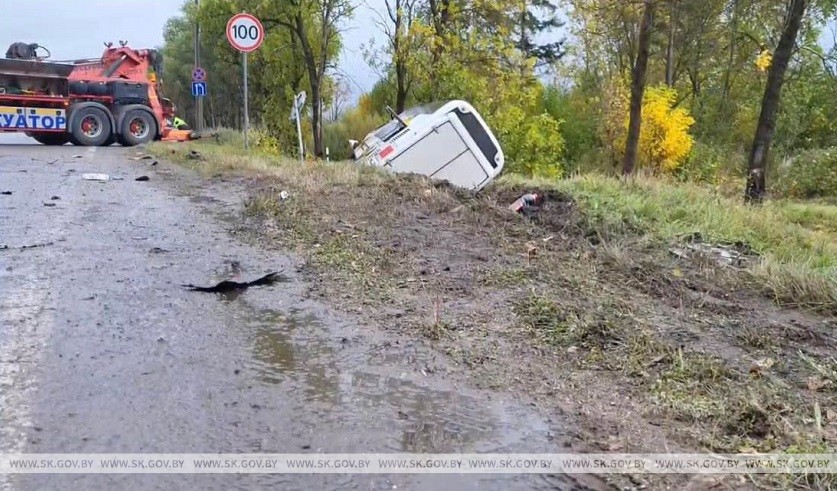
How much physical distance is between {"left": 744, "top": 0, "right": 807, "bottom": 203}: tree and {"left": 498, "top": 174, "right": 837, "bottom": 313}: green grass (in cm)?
430

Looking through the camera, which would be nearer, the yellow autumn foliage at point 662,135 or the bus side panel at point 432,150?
the bus side panel at point 432,150

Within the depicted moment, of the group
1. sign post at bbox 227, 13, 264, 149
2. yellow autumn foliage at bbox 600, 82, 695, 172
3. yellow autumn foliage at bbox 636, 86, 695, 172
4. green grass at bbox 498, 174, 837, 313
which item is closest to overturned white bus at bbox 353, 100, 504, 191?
green grass at bbox 498, 174, 837, 313

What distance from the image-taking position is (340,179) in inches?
383

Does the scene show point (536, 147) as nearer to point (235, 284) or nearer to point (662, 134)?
point (662, 134)

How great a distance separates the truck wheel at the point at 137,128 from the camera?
21.2 metres

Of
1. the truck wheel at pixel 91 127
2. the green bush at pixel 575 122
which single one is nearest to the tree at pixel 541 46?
the green bush at pixel 575 122

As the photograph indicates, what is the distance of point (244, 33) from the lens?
13406mm

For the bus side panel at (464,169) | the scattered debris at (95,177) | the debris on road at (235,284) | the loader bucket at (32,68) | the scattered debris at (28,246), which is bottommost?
the debris on road at (235,284)

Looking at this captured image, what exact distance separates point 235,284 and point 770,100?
1320 cm

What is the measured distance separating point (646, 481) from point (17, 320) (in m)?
3.61

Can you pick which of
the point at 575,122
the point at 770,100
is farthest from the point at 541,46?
the point at 770,100

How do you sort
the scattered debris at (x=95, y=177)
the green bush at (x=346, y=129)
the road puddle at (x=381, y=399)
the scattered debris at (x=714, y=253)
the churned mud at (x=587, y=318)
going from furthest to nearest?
the green bush at (x=346, y=129) → the scattered debris at (x=95, y=177) → the scattered debris at (x=714, y=253) → the churned mud at (x=587, y=318) → the road puddle at (x=381, y=399)

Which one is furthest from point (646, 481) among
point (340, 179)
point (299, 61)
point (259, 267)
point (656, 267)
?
point (299, 61)

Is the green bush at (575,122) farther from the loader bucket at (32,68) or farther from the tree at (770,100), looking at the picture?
the loader bucket at (32,68)
